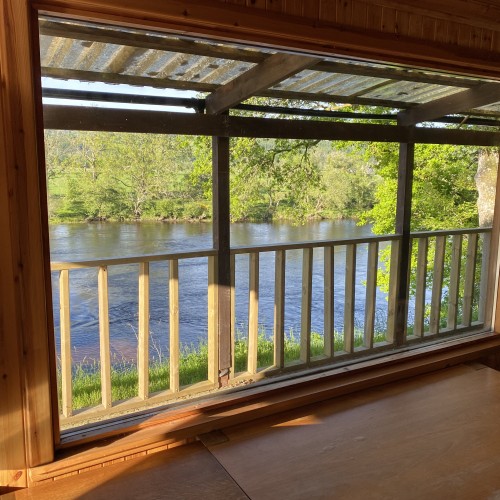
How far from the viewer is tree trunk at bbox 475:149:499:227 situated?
3078 millimetres

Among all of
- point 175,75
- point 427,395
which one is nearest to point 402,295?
point 427,395

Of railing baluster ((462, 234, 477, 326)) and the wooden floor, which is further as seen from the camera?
railing baluster ((462, 234, 477, 326))

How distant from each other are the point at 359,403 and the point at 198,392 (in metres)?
1.00

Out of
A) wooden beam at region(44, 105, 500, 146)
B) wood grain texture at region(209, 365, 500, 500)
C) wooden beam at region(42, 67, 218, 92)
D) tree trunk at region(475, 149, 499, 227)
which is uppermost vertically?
wooden beam at region(42, 67, 218, 92)

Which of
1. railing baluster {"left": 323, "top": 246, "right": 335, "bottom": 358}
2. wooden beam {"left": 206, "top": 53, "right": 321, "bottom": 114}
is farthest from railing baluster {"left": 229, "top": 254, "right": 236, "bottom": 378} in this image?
wooden beam {"left": 206, "top": 53, "right": 321, "bottom": 114}

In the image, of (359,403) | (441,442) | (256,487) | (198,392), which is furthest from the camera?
(198,392)

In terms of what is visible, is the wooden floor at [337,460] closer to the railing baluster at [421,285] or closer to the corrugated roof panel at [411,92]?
the railing baluster at [421,285]

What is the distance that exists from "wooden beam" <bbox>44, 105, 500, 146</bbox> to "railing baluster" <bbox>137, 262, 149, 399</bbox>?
0.80 metres

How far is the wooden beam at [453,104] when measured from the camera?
2.83 meters

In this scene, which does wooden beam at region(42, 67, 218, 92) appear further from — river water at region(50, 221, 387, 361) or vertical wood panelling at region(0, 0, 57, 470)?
river water at region(50, 221, 387, 361)

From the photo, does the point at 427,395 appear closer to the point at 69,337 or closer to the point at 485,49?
the point at 485,49

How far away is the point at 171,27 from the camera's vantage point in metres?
1.52

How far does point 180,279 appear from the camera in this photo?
110 inches

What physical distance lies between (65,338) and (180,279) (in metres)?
0.73
